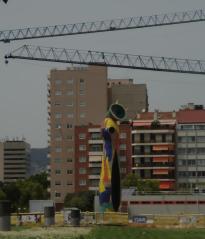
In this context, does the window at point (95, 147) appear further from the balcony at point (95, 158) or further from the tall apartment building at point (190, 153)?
the tall apartment building at point (190, 153)

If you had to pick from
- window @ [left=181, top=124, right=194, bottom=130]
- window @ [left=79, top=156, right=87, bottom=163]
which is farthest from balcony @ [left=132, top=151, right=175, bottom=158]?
window @ [left=79, top=156, right=87, bottom=163]

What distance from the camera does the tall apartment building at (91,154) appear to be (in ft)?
617

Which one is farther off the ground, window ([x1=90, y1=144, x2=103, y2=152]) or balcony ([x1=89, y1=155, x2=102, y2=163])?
window ([x1=90, y1=144, x2=103, y2=152])

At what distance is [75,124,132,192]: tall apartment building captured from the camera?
188000mm

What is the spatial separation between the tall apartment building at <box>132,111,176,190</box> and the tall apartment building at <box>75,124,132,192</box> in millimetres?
6253

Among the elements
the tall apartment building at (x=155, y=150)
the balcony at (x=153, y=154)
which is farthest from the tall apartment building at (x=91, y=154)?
the balcony at (x=153, y=154)

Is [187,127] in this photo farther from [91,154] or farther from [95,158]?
[91,154]

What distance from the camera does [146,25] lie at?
6545 inches

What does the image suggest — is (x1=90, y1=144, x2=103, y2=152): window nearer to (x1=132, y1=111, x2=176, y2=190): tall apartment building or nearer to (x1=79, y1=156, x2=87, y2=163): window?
(x1=79, y1=156, x2=87, y2=163): window

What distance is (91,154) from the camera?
191125 mm

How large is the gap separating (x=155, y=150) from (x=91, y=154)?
62.8ft

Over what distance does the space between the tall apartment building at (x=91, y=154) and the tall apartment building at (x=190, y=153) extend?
1303 cm

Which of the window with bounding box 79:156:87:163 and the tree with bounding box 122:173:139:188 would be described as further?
the window with bounding box 79:156:87:163

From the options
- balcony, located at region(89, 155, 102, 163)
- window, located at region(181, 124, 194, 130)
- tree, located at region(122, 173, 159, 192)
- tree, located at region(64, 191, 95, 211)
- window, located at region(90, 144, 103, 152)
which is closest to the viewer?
tree, located at region(122, 173, 159, 192)
